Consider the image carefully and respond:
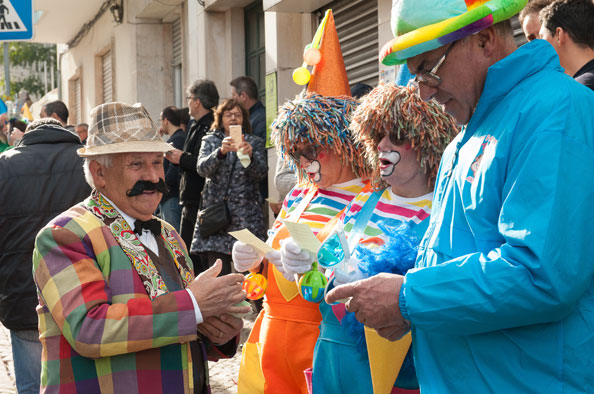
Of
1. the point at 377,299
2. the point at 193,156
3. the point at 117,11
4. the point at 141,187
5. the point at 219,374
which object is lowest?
the point at 219,374

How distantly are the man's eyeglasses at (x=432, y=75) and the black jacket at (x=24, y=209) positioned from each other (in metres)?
2.84

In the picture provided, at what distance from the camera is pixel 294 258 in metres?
3.04

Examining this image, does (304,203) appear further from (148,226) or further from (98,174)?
(98,174)

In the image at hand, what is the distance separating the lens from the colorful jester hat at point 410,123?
3164mm

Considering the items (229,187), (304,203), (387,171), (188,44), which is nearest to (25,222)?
(304,203)

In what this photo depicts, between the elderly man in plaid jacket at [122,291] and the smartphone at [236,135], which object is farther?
the smartphone at [236,135]

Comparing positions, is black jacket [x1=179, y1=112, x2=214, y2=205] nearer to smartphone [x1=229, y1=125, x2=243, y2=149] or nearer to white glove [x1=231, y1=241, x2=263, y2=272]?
smartphone [x1=229, y1=125, x2=243, y2=149]

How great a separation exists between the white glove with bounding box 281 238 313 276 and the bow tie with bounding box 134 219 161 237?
512 mm

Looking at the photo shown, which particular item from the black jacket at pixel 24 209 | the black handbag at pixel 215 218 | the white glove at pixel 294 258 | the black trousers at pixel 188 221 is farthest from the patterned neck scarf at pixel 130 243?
the black trousers at pixel 188 221

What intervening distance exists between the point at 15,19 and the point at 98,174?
4390 mm

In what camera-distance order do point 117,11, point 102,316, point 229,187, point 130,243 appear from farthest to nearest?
1. point 117,11
2. point 229,187
3. point 130,243
4. point 102,316

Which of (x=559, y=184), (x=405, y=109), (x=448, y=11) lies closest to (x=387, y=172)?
(x=405, y=109)

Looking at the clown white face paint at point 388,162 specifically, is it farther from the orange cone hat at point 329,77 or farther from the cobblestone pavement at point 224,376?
the cobblestone pavement at point 224,376

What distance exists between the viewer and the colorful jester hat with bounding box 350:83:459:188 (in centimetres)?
316
